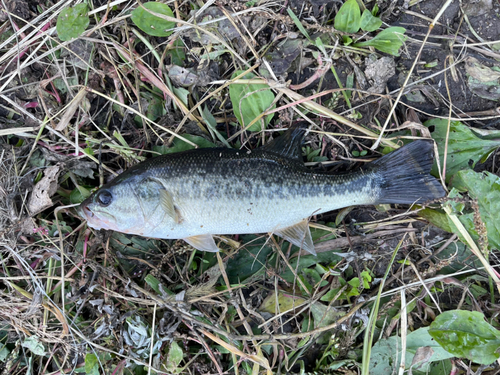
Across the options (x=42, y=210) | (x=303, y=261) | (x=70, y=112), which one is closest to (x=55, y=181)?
(x=42, y=210)

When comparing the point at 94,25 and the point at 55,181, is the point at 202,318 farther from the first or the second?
the point at 94,25

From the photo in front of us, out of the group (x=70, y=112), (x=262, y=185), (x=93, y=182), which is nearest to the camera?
(x=262, y=185)

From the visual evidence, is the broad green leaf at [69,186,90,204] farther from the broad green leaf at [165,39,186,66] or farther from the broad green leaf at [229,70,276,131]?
the broad green leaf at [229,70,276,131]

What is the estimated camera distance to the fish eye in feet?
8.49

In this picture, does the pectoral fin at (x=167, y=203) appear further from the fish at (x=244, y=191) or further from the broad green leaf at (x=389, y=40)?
the broad green leaf at (x=389, y=40)

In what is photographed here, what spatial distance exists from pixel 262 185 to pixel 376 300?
138 cm

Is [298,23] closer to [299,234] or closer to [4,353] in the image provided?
[299,234]

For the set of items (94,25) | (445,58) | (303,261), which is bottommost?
(303,261)

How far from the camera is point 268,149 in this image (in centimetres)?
279

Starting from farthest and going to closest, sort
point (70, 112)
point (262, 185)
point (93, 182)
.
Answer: point (93, 182)
point (70, 112)
point (262, 185)

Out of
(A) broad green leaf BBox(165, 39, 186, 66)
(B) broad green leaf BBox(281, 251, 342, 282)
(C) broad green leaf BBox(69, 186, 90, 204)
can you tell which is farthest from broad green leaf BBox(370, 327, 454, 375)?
(A) broad green leaf BBox(165, 39, 186, 66)

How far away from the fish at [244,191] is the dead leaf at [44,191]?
0.45 m

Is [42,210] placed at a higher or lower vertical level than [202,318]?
higher

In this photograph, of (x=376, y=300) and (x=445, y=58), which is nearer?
(x=376, y=300)
